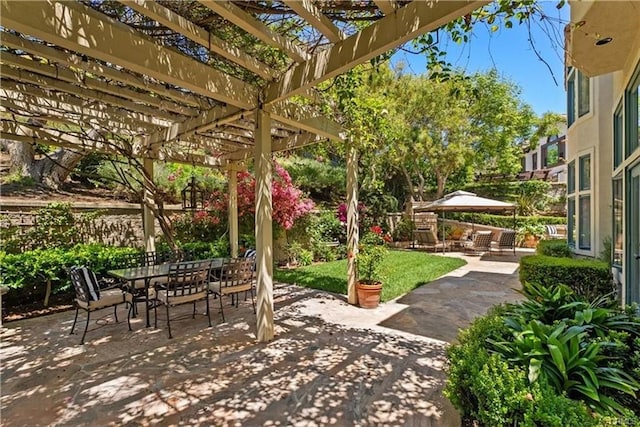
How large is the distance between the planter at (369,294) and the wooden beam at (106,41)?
3.66m

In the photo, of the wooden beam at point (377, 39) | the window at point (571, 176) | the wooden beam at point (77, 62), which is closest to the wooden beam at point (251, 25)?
the wooden beam at point (377, 39)

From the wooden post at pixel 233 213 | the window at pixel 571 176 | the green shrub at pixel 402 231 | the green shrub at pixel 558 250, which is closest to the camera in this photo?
the green shrub at pixel 558 250

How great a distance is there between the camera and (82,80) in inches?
152

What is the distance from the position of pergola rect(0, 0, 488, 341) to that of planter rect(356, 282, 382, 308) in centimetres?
22

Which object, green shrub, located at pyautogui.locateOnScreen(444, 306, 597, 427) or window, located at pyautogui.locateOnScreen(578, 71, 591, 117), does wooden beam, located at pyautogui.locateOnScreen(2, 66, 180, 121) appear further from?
window, located at pyautogui.locateOnScreen(578, 71, 591, 117)

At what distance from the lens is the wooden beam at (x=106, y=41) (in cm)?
233

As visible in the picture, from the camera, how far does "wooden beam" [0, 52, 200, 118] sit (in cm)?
340

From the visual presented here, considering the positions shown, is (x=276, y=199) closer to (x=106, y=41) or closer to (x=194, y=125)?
(x=194, y=125)

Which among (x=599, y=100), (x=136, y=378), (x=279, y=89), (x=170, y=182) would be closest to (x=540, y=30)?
(x=279, y=89)

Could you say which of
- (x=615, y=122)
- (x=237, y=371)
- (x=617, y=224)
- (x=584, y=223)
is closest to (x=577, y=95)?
(x=584, y=223)

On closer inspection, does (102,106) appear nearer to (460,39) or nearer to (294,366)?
(294,366)

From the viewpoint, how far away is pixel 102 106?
4.95 meters

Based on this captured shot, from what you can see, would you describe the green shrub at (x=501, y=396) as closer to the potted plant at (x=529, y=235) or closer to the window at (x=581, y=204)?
the window at (x=581, y=204)

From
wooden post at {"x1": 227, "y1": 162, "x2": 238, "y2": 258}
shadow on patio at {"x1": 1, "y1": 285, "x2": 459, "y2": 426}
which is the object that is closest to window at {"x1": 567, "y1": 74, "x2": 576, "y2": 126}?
shadow on patio at {"x1": 1, "y1": 285, "x2": 459, "y2": 426}
